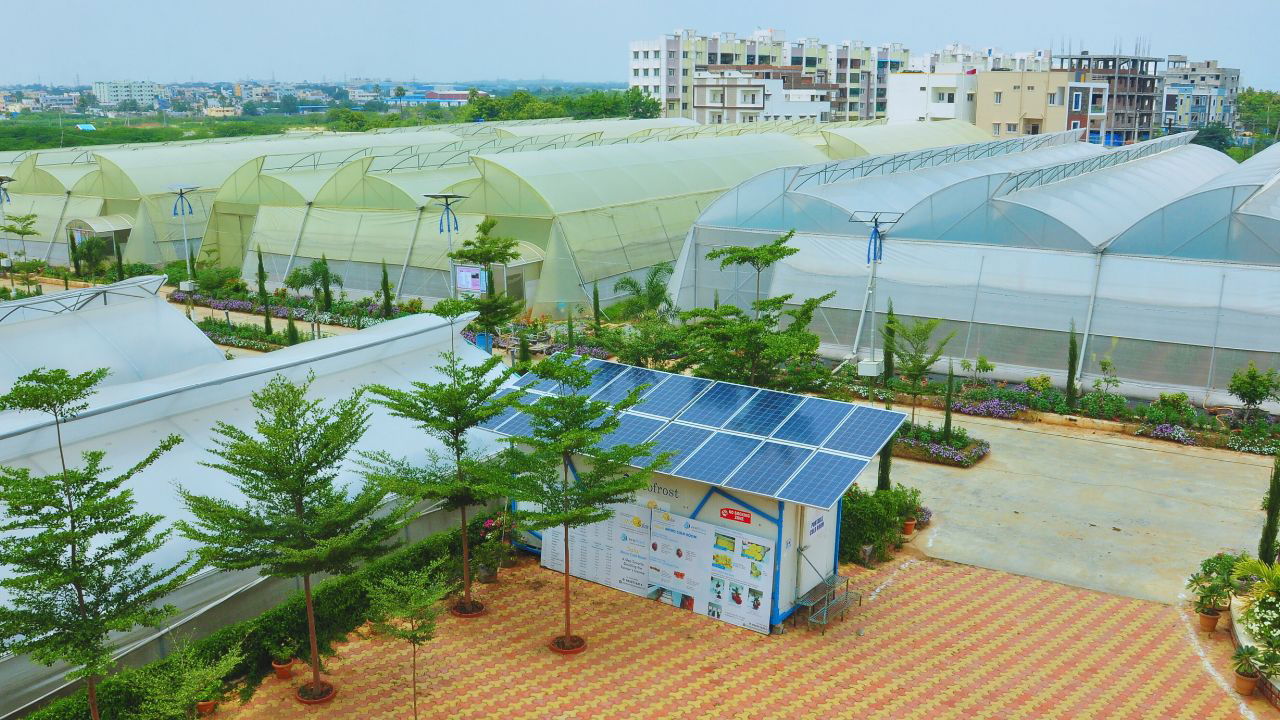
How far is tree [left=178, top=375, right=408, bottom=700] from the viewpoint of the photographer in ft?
45.5

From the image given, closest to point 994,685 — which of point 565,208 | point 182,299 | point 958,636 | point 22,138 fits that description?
point 958,636

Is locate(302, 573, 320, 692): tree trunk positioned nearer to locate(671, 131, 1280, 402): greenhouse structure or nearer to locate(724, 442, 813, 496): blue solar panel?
locate(724, 442, 813, 496): blue solar panel

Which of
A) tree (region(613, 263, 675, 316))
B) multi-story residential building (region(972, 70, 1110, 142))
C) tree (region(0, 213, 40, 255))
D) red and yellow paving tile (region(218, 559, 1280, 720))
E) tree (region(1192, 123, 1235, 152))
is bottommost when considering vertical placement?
red and yellow paving tile (region(218, 559, 1280, 720))

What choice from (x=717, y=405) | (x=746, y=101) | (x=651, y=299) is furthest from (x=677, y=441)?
(x=746, y=101)

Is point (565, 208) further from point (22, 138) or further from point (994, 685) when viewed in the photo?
point (22, 138)

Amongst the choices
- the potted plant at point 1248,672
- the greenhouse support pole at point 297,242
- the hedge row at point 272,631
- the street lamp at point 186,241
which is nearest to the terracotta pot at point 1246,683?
the potted plant at point 1248,672

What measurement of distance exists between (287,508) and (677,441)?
6.65 meters

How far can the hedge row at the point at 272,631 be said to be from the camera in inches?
543

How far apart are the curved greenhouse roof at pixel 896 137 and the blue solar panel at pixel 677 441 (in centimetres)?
4725

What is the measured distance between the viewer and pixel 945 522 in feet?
72.5

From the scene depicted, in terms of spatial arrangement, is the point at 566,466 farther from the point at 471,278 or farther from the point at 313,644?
the point at 471,278

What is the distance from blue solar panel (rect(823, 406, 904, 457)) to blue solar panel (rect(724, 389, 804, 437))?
109 cm

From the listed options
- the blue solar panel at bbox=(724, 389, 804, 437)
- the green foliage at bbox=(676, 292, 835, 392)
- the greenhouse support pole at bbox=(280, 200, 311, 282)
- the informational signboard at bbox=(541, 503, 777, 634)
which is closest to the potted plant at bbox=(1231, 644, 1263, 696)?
the informational signboard at bbox=(541, 503, 777, 634)

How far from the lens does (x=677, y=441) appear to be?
18.3 m
